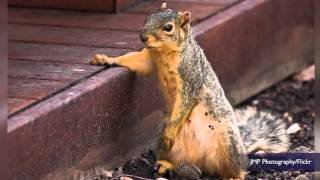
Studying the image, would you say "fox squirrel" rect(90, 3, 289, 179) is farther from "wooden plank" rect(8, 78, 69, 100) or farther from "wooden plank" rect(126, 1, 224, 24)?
"wooden plank" rect(126, 1, 224, 24)

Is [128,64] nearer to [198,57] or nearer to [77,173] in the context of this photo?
[198,57]

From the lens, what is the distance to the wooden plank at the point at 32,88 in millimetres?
4469

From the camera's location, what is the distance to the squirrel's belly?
4793 millimetres

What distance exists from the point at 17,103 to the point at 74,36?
51.1 inches

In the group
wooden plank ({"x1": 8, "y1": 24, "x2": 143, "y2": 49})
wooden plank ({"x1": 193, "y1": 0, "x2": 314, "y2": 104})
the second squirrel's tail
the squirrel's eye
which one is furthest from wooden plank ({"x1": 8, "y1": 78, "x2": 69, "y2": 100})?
wooden plank ({"x1": 193, "y1": 0, "x2": 314, "y2": 104})

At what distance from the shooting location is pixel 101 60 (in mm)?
5008

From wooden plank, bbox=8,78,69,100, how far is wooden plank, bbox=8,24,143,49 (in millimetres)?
758

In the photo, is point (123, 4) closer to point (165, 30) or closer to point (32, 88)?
A: point (165, 30)

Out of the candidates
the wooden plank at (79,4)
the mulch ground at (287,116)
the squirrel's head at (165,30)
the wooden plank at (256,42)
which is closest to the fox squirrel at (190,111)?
the squirrel's head at (165,30)

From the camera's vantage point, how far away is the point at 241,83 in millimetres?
6512

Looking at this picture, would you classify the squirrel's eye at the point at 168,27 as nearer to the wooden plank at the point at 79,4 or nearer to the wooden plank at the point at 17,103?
the wooden plank at the point at 17,103

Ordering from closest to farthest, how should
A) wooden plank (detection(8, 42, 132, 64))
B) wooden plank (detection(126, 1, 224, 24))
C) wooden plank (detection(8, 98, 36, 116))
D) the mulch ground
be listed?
wooden plank (detection(8, 98, 36, 116)) < the mulch ground < wooden plank (detection(8, 42, 132, 64)) < wooden plank (detection(126, 1, 224, 24))

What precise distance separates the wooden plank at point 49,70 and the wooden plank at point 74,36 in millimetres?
435

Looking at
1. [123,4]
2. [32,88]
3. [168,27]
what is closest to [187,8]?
[123,4]
